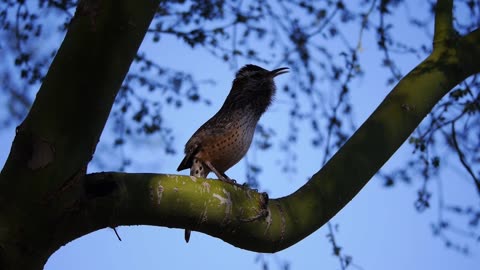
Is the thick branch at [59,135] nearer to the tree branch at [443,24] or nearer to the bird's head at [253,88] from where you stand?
the tree branch at [443,24]

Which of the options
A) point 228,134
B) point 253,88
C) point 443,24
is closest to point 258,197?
point 228,134

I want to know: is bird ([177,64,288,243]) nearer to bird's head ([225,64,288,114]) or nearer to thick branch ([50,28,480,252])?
bird's head ([225,64,288,114])

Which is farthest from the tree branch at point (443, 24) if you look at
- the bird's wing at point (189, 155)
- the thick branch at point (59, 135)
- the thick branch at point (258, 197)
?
the thick branch at point (59, 135)

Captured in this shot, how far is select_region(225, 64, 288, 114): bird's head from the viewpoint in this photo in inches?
188

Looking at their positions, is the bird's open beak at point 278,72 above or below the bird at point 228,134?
above

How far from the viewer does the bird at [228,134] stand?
4324 mm

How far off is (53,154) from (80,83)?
272 mm

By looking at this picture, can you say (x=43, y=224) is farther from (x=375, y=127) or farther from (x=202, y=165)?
(x=202, y=165)

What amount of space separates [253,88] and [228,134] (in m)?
0.68

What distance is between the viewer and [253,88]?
4.90 m

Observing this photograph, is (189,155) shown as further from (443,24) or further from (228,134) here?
(443,24)

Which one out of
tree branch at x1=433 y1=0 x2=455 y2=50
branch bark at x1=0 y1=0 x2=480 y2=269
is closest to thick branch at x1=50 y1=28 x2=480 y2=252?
branch bark at x1=0 y1=0 x2=480 y2=269

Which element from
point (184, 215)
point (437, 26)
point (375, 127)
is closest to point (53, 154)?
point (184, 215)

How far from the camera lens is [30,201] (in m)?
2.28
